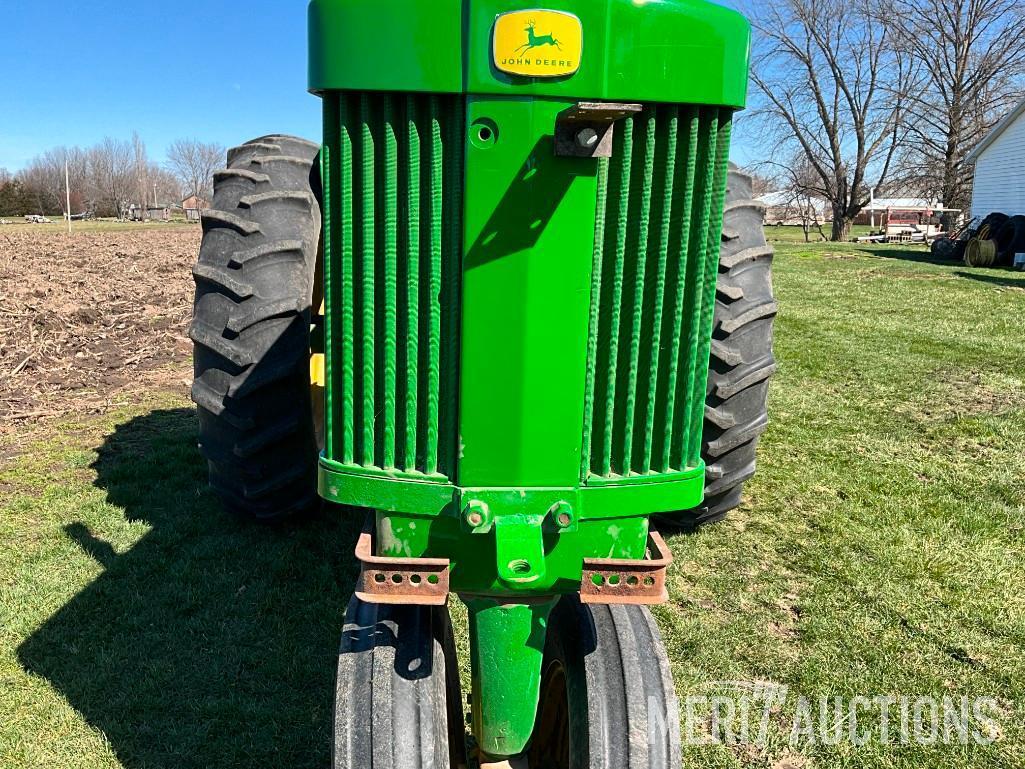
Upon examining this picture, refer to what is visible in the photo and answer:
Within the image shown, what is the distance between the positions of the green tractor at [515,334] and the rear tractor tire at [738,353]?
1522 millimetres

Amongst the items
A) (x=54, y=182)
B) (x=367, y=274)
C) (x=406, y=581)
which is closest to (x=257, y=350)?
(x=367, y=274)

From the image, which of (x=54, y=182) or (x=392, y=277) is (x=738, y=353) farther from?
(x=54, y=182)

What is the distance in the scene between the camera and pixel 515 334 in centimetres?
181

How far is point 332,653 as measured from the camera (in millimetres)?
3328

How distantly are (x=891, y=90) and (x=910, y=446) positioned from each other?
39.3 metres

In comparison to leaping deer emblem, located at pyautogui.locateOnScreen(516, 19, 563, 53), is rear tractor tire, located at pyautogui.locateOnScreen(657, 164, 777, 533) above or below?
below

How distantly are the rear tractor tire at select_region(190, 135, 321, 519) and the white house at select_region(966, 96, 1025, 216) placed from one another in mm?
27083

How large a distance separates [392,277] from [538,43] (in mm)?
559

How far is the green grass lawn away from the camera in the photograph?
2922 millimetres

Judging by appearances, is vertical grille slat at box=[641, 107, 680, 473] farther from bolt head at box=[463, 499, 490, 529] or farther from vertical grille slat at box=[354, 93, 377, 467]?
vertical grille slat at box=[354, 93, 377, 467]

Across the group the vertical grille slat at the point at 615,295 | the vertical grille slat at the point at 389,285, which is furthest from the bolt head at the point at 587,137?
the vertical grille slat at the point at 389,285

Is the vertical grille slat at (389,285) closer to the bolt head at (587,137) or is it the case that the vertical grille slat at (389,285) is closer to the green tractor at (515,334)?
the green tractor at (515,334)

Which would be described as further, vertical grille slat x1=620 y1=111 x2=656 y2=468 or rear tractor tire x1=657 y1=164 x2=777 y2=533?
rear tractor tire x1=657 y1=164 x2=777 y2=533

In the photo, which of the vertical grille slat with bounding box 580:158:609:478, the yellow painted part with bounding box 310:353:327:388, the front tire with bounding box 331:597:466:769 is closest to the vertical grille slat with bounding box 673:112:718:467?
the vertical grille slat with bounding box 580:158:609:478
